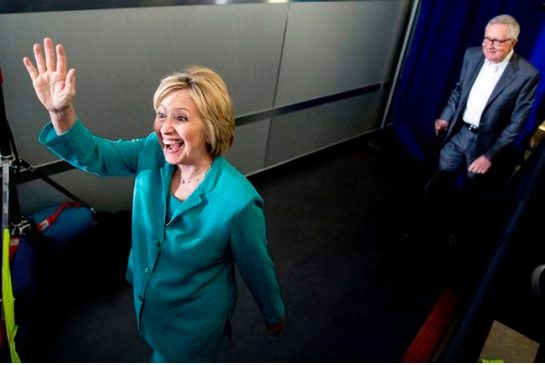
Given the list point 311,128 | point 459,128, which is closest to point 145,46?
point 311,128

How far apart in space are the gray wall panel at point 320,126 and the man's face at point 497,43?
1.62 meters

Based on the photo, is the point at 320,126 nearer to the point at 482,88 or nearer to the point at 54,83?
the point at 482,88

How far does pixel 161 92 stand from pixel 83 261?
5.52ft

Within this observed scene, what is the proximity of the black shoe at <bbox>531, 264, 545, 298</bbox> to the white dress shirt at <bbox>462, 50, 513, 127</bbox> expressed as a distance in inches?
101

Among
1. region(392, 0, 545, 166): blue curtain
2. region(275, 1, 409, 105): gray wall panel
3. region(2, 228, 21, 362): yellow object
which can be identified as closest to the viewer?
region(2, 228, 21, 362): yellow object

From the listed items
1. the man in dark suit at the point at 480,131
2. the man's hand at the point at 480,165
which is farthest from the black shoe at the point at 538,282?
the man's hand at the point at 480,165

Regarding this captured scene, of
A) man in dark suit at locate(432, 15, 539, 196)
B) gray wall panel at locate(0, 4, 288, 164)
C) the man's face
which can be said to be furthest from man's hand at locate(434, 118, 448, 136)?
gray wall panel at locate(0, 4, 288, 164)

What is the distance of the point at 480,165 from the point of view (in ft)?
9.96

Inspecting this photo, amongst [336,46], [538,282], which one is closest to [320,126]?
[336,46]

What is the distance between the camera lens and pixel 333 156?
4691mm

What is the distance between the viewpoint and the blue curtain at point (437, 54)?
382 centimetres

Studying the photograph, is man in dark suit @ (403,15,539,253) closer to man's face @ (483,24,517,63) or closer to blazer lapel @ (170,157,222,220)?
man's face @ (483,24,517,63)

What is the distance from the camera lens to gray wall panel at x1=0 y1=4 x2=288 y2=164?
2.20 m

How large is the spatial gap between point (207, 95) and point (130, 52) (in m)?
1.52
